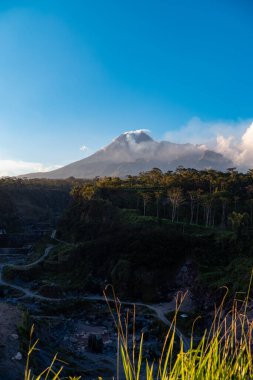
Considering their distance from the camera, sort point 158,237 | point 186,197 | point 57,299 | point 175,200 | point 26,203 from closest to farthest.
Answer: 1. point 57,299
2. point 158,237
3. point 175,200
4. point 186,197
5. point 26,203

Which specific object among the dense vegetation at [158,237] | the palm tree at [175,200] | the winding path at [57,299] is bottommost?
the winding path at [57,299]

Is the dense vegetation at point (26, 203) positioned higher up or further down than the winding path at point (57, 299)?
higher up

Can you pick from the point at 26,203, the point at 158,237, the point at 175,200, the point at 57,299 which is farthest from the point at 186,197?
the point at 26,203

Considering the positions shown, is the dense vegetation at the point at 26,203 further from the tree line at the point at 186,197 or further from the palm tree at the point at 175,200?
the palm tree at the point at 175,200

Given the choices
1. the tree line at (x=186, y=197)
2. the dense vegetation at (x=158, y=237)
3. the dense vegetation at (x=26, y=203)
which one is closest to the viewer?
the dense vegetation at (x=158, y=237)

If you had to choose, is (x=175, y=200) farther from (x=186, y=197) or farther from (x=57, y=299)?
(x=57, y=299)

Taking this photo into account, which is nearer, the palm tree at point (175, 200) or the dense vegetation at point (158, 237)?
the dense vegetation at point (158, 237)

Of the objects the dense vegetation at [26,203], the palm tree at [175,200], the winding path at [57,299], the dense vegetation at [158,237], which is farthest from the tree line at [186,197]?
the dense vegetation at [26,203]

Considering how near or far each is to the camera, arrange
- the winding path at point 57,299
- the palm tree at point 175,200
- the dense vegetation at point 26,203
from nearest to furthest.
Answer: the winding path at point 57,299 → the palm tree at point 175,200 → the dense vegetation at point 26,203

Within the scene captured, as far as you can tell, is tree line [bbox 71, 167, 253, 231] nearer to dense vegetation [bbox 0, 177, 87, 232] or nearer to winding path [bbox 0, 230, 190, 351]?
winding path [bbox 0, 230, 190, 351]

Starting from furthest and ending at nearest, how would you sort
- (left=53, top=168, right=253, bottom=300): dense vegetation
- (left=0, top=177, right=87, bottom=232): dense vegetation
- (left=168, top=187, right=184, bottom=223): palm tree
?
(left=0, top=177, right=87, bottom=232): dense vegetation
(left=168, top=187, right=184, bottom=223): palm tree
(left=53, top=168, right=253, bottom=300): dense vegetation

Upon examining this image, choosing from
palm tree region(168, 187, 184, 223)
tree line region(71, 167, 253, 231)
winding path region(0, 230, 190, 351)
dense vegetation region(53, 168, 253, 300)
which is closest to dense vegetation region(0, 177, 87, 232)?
tree line region(71, 167, 253, 231)

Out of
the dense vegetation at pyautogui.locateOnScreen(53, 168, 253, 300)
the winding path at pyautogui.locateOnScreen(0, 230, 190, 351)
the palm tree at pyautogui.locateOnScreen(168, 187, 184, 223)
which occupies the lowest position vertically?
the winding path at pyautogui.locateOnScreen(0, 230, 190, 351)
